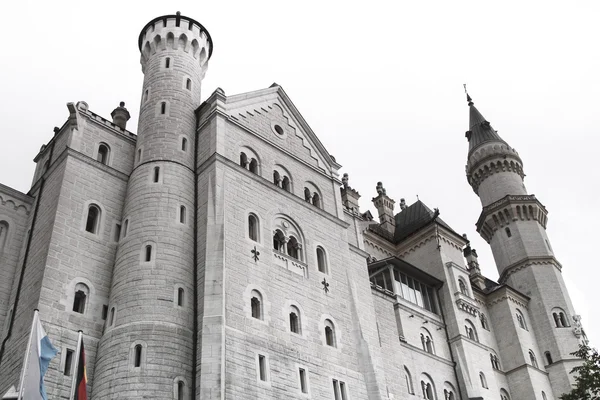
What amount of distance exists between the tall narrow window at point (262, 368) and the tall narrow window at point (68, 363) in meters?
7.29

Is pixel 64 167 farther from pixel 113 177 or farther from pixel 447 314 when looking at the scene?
pixel 447 314

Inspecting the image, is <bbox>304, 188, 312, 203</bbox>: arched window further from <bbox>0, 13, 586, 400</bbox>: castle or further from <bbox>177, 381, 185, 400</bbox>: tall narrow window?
<bbox>177, 381, 185, 400</bbox>: tall narrow window

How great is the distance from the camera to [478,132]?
224 feet

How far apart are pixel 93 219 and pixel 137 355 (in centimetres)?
790

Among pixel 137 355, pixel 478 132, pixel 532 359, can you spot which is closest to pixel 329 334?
pixel 137 355

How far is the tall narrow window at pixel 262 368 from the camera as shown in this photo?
91.4ft

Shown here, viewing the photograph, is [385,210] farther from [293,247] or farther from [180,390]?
[180,390]

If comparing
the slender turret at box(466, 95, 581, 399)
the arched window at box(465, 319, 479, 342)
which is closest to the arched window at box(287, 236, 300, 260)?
the arched window at box(465, 319, 479, 342)

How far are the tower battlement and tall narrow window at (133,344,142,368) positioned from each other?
743 inches

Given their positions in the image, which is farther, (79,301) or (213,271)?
(213,271)

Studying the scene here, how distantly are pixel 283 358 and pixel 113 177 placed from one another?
1227 cm

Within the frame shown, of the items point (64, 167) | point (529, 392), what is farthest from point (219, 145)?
point (529, 392)

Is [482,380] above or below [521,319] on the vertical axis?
below

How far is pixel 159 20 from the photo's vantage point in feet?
131
